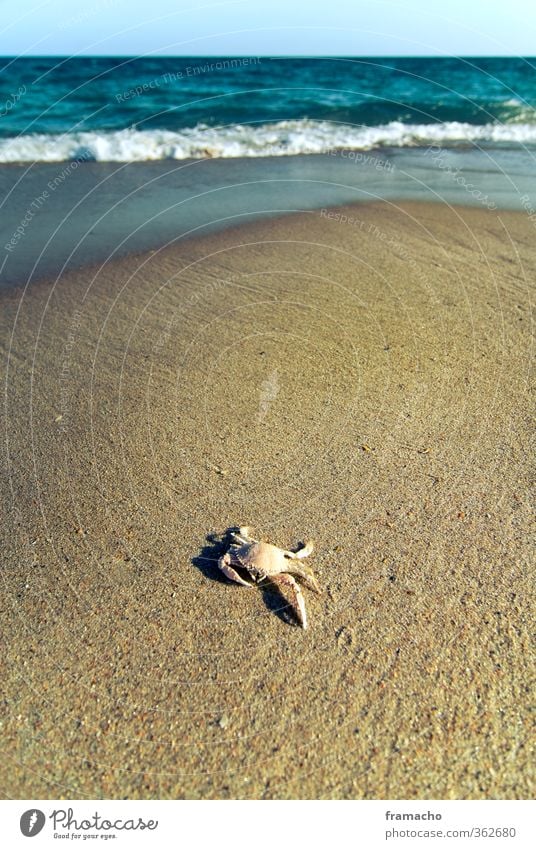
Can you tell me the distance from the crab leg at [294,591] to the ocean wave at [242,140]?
1301 cm

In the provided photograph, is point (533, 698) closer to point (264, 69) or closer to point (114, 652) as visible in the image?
point (114, 652)

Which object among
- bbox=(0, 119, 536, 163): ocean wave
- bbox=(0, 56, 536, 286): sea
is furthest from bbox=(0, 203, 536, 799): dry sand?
bbox=(0, 119, 536, 163): ocean wave

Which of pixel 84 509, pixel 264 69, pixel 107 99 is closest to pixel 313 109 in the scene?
pixel 107 99

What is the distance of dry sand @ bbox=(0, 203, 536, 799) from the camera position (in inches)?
117

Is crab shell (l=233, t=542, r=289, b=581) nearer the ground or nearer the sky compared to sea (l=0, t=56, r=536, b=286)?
nearer the ground

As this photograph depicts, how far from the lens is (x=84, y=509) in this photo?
4.43 metres

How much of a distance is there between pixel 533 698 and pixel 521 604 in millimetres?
613

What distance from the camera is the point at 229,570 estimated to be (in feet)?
12.5

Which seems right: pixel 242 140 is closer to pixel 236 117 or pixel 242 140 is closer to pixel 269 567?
pixel 236 117

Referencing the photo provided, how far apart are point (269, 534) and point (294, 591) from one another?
61 cm

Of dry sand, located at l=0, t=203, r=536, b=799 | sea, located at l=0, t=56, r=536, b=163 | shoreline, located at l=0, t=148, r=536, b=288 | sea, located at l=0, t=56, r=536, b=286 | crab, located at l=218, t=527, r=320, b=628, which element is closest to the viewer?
dry sand, located at l=0, t=203, r=536, b=799

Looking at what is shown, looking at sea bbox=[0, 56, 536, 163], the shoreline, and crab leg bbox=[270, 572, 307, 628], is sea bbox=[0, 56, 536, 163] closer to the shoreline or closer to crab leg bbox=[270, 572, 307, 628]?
the shoreline

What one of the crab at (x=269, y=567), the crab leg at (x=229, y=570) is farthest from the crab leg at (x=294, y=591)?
the crab leg at (x=229, y=570)

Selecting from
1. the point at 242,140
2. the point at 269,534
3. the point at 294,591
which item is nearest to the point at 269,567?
the point at 294,591
